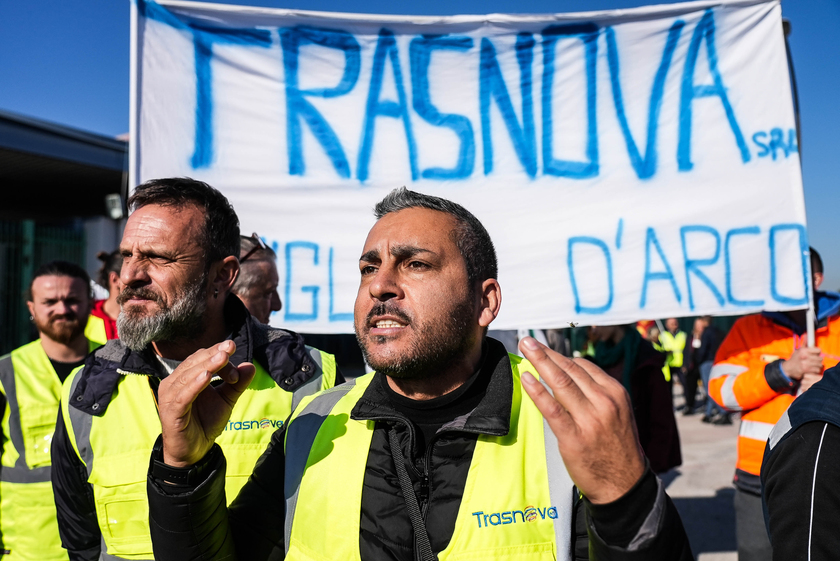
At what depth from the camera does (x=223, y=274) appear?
7.17ft

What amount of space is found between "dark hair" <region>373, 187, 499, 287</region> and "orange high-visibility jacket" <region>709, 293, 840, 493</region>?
1789 millimetres

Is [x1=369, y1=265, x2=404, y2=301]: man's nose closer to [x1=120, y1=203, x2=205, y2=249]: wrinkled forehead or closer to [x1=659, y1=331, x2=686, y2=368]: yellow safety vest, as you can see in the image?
[x1=120, y1=203, x2=205, y2=249]: wrinkled forehead

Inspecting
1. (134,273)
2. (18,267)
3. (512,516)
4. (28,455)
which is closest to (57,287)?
(28,455)

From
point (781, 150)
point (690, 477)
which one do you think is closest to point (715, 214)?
point (781, 150)

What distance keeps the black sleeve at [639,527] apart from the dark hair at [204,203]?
1563 mm

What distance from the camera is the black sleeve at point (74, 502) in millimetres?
1931

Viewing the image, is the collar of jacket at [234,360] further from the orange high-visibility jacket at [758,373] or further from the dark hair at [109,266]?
the orange high-visibility jacket at [758,373]

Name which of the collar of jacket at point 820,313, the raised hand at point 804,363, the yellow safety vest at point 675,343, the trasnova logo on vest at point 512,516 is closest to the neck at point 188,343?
the trasnova logo on vest at point 512,516

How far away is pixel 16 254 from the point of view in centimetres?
1089

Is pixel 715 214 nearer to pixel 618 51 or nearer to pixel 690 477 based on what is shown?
pixel 618 51

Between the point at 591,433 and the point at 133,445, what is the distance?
1.46 meters

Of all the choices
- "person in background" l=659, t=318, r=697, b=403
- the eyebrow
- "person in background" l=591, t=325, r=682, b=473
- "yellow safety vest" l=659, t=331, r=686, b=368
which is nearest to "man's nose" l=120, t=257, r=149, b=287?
the eyebrow

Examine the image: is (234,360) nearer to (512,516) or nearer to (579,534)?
(512,516)

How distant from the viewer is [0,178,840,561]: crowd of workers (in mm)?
1118
